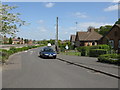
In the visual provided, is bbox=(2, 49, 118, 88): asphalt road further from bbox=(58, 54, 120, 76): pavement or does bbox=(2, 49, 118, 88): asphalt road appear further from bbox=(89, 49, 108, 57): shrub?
bbox=(89, 49, 108, 57): shrub

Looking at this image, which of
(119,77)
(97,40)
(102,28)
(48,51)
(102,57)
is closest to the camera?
(119,77)

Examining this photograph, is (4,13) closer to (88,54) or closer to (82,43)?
(88,54)

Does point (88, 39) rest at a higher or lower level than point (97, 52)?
higher

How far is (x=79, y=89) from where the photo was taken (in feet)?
25.1

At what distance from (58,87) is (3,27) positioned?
32.1ft

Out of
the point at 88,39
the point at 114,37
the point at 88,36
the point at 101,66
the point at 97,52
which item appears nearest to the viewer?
the point at 101,66

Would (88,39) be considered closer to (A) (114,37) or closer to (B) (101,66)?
(A) (114,37)

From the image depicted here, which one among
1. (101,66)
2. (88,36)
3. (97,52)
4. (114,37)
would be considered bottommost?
(101,66)

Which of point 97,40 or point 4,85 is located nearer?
→ point 4,85

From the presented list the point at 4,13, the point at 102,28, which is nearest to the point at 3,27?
the point at 4,13

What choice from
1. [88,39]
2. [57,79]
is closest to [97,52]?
[57,79]

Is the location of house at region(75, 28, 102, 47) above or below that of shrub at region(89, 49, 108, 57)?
above

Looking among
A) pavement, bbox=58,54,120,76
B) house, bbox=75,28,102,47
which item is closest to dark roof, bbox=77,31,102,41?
house, bbox=75,28,102,47

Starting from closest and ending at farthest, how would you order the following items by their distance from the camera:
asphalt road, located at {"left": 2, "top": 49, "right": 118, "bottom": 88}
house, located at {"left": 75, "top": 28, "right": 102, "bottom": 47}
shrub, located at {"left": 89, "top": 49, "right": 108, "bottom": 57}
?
asphalt road, located at {"left": 2, "top": 49, "right": 118, "bottom": 88} → shrub, located at {"left": 89, "top": 49, "right": 108, "bottom": 57} → house, located at {"left": 75, "top": 28, "right": 102, "bottom": 47}
